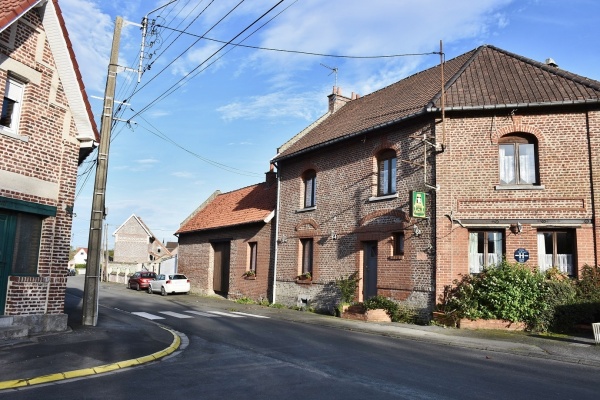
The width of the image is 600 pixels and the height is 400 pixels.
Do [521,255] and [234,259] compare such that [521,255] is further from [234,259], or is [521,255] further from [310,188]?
[234,259]

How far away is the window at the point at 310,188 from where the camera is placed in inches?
862

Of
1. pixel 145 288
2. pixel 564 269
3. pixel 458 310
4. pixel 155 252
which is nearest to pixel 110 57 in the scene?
pixel 458 310

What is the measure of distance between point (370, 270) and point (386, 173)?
3.61 m

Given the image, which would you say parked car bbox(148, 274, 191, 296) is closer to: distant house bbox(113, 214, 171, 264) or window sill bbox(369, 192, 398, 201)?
window sill bbox(369, 192, 398, 201)

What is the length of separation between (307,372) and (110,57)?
403 inches

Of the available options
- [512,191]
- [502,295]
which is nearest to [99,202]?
[502,295]

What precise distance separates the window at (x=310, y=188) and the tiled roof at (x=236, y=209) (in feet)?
8.38

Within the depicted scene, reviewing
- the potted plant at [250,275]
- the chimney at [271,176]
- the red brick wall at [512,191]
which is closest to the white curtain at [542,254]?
the red brick wall at [512,191]

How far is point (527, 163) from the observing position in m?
15.9

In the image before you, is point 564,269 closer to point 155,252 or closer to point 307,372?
point 307,372

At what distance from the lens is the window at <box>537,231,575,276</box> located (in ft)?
49.2

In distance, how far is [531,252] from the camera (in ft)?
49.8

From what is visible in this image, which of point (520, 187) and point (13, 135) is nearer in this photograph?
point (13, 135)

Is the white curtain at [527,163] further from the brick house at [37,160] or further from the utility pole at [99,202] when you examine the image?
the brick house at [37,160]
